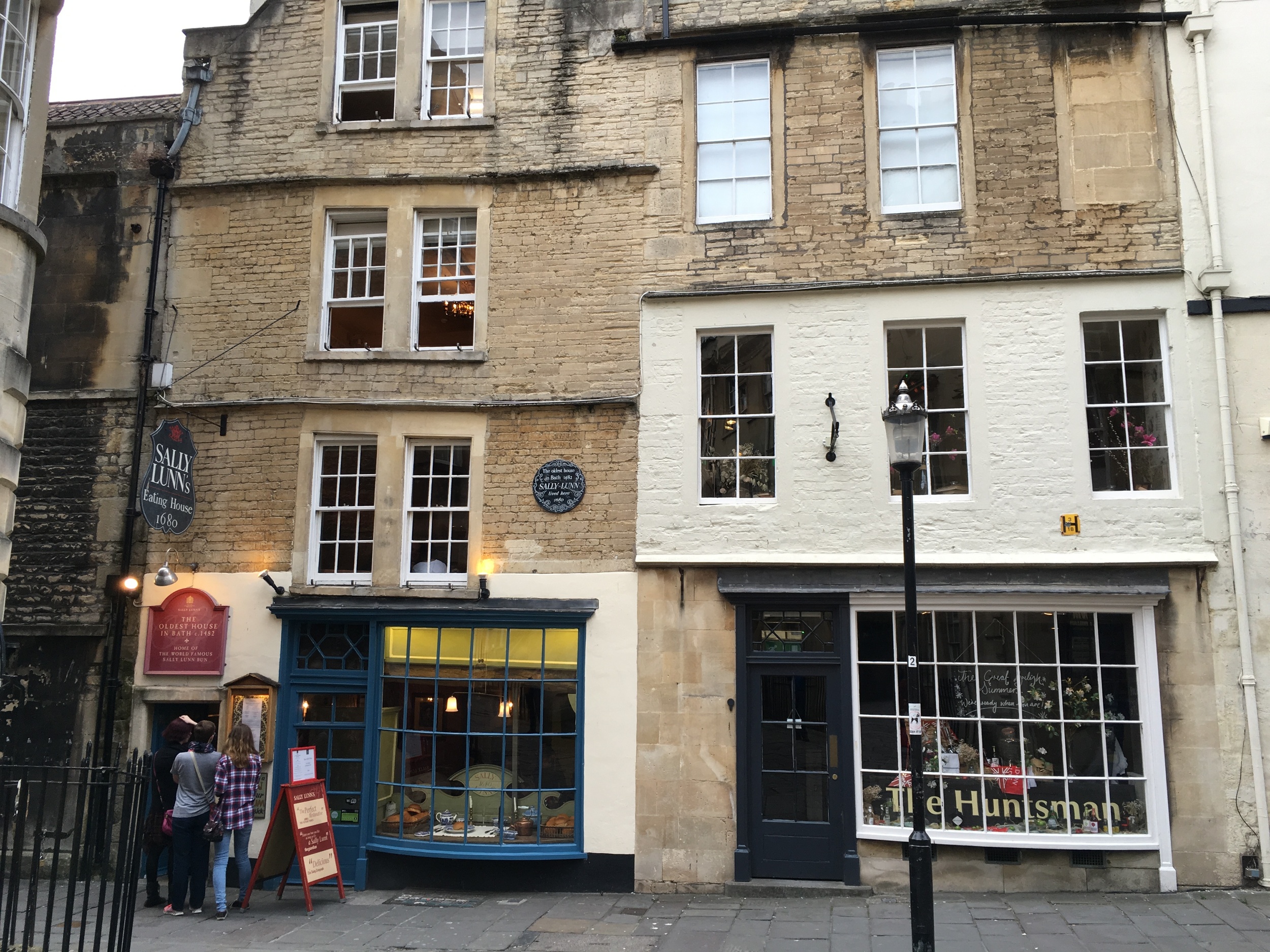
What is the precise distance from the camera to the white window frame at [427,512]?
11.6 m

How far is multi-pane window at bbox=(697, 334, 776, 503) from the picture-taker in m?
11.2

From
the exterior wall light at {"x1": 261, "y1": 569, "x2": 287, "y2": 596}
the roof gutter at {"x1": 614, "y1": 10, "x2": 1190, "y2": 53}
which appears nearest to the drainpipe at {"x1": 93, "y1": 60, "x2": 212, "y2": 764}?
the exterior wall light at {"x1": 261, "y1": 569, "x2": 287, "y2": 596}

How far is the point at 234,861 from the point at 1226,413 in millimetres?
12131

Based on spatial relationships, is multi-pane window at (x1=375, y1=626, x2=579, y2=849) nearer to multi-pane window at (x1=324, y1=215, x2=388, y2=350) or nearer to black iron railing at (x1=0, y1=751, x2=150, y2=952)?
black iron railing at (x1=0, y1=751, x2=150, y2=952)

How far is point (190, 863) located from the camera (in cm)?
980

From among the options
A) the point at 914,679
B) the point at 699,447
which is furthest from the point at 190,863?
the point at 914,679

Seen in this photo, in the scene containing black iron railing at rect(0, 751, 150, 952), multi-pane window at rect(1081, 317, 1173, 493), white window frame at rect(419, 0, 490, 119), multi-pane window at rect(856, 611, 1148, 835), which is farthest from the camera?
white window frame at rect(419, 0, 490, 119)

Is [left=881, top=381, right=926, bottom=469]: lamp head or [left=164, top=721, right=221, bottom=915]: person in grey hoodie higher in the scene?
[left=881, top=381, right=926, bottom=469]: lamp head

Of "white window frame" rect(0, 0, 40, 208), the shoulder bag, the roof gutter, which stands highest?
the roof gutter

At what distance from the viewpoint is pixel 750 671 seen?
10.7 meters

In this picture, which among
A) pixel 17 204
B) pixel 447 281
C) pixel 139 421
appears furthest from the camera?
pixel 447 281

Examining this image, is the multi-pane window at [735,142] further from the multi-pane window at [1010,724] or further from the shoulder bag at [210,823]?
the shoulder bag at [210,823]

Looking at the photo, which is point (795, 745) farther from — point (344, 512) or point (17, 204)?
point (17, 204)

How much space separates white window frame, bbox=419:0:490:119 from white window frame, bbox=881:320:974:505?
19.7 feet
